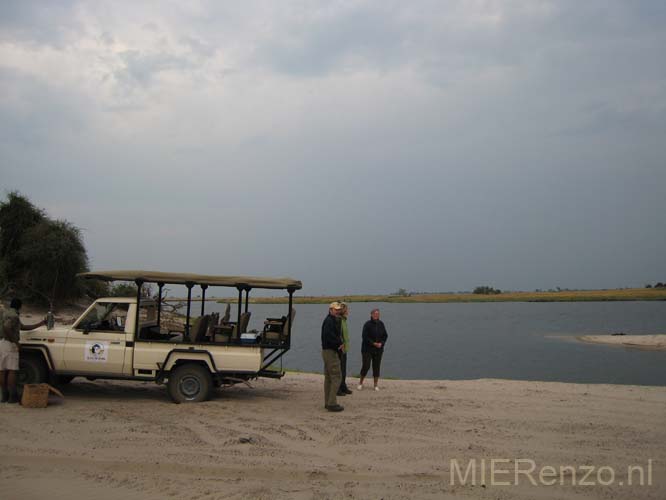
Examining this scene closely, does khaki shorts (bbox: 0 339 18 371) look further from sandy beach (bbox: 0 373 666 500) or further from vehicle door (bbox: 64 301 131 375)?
vehicle door (bbox: 64 301 131 375)

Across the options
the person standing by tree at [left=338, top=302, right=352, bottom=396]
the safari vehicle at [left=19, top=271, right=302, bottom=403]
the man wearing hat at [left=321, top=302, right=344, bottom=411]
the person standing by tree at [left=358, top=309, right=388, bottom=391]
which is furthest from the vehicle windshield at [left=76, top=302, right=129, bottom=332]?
the person standing by tree at [left=358, top=309, right=388, bottom=391]

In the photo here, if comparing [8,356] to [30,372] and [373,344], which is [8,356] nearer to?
[30,372]

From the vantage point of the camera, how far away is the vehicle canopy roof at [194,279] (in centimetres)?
988

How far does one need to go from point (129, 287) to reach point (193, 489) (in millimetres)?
22897

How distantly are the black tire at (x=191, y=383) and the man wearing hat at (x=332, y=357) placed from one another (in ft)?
6.63

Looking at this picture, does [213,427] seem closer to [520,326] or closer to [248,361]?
[248,361]

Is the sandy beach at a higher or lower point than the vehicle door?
lower

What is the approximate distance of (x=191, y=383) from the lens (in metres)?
9.73

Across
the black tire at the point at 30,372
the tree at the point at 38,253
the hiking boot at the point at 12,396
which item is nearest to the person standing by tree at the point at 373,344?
the black tire at the point at 30,372

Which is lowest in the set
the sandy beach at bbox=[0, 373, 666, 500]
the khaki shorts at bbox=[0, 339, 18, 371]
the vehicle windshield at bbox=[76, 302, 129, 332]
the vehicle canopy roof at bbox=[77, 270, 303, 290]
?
the sandy beach at bbox=[0, 373, 666, 500]

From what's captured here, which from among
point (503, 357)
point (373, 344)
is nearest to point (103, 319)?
point (373, 344)

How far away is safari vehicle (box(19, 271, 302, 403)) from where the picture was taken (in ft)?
31.4

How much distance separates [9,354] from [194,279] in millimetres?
3077

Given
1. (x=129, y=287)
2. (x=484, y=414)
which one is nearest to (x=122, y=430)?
(x=484, y=414)
